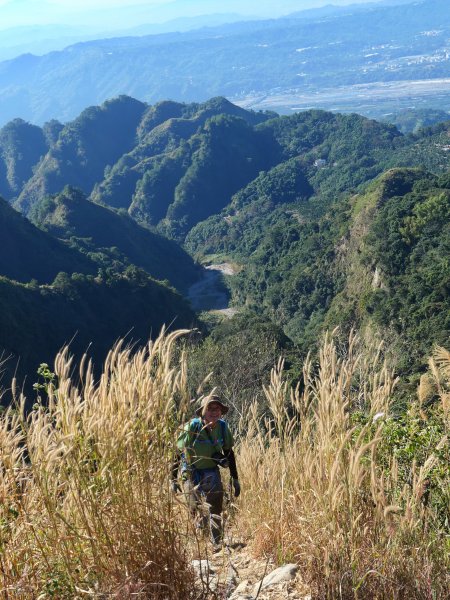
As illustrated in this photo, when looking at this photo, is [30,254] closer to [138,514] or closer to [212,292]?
[212,292]

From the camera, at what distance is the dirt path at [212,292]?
190ft

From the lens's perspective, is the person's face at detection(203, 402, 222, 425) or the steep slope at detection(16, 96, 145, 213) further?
the steep slope at detection(16, 96, 145, 213)

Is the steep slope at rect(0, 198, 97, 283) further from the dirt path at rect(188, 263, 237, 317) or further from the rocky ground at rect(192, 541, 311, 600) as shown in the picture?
the rocky ground at rect(192, 541, 311, 600)

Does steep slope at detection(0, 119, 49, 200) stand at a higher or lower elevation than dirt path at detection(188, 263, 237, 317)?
higher

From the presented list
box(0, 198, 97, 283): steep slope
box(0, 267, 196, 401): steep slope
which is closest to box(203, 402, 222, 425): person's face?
box(0, 267, 196, 401): steep slope

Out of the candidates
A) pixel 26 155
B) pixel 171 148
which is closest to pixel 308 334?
pixel 171 148

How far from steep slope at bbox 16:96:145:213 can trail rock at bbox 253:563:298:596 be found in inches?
4004

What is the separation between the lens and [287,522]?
2.78 metres

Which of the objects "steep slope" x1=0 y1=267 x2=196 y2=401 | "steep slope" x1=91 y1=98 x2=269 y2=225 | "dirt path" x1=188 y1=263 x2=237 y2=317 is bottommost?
"dirt path" x1=188 y1=263 x2=237 y2=317

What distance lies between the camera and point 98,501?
2240 millimetres

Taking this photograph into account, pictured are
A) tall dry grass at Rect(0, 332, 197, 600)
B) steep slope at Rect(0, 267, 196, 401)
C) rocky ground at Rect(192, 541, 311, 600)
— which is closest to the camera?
tall dry grass at Rect(0, 332, 197, 600)

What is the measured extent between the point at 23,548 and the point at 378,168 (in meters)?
84.4

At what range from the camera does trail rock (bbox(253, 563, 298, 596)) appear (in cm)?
256


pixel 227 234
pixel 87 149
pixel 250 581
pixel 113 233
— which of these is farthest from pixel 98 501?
pixel 87 149
